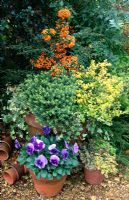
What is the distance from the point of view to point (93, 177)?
3.29 metres

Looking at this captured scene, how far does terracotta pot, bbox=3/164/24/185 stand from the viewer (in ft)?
10.6

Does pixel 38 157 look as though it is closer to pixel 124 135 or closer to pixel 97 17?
pixel 124 135

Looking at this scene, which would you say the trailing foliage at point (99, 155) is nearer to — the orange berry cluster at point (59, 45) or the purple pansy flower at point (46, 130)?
the purple pansy flower at point (46, 130)

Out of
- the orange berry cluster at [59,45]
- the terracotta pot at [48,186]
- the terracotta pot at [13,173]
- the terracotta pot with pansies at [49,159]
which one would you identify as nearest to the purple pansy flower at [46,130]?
the terracotta pot with pansies at [49,159]

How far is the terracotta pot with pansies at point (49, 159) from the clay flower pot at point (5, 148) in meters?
0.42

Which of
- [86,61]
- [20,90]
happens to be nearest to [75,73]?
[86,61]

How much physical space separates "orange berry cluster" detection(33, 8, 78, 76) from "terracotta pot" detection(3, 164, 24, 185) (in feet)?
3.02

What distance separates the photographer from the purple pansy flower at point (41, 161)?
113 inches

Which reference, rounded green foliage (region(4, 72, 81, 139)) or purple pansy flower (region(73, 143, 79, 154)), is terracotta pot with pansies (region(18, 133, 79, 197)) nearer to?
purple pansy flower (region(73, 143, 79, 154))

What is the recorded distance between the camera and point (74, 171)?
338 centimetres

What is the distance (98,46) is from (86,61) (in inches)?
7.1

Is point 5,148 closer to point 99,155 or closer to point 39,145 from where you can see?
point 39,145

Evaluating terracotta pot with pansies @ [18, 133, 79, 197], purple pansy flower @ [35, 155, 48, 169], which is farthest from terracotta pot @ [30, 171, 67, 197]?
purple pansy flower @ [35, 155, 48, 169]

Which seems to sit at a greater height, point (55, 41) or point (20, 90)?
point (55, 41)
